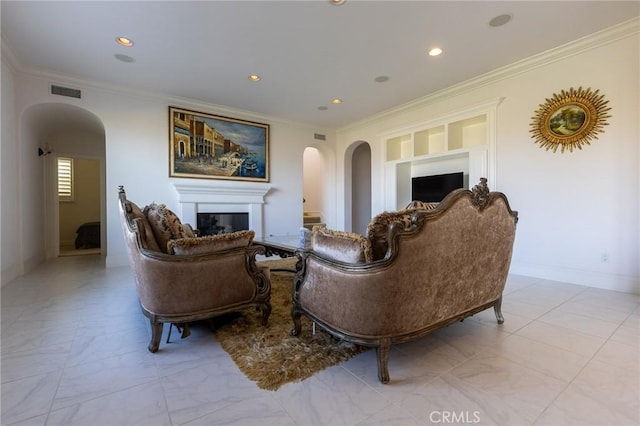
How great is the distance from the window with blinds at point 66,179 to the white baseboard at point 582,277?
9.58m

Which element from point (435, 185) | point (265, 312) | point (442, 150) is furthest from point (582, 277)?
point (265, 312)

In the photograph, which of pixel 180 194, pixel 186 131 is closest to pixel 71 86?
pixel 186 131

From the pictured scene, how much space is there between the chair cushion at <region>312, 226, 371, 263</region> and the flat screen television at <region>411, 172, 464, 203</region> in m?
3.53

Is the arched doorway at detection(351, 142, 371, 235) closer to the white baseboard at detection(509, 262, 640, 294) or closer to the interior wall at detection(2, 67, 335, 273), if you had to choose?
the interior wall at detection(2, 67, 335, 273)

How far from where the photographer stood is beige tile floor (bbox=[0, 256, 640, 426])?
1.23m

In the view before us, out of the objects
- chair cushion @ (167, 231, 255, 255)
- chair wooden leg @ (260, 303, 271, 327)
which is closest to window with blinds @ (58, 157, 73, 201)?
chair cushion @ (167, 231, 255, 255)

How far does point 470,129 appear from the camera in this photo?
4719mm

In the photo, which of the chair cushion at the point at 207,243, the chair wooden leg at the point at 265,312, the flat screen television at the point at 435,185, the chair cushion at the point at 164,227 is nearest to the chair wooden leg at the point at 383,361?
the chair wooden leg at the point at 265,312

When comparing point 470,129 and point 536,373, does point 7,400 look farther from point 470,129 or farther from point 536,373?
point 470,129

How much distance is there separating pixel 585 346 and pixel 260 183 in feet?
17.3

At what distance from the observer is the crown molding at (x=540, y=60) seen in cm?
302

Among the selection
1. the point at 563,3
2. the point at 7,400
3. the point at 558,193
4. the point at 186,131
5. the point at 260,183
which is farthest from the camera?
the point at 260,183

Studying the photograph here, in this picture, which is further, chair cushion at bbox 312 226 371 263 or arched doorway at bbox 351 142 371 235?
arched doorway at bbox 351 142 371 235

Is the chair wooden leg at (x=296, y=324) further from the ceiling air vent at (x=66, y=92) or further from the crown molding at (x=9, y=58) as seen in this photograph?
the ceiling air vent at (x=66, y=92)
